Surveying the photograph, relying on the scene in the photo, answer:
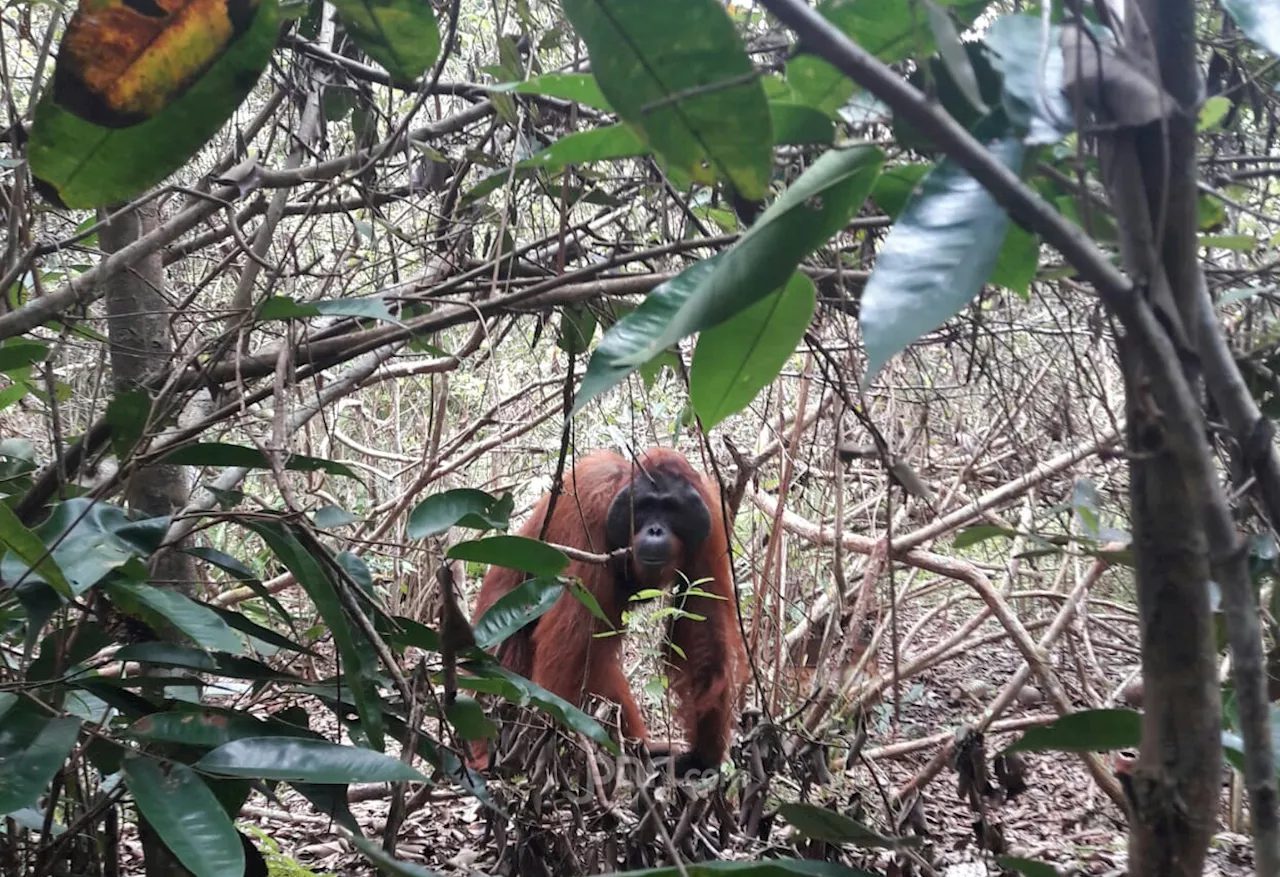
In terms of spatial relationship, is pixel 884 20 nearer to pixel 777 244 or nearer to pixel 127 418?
pixel 777 244

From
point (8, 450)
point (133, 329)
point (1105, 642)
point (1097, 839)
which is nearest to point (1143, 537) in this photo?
point (133, 329)

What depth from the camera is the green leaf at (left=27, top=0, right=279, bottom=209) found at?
1174 millimetres

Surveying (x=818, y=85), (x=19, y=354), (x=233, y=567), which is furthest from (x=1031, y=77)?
(x=19, y=354)

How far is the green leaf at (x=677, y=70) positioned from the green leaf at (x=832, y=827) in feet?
2.45

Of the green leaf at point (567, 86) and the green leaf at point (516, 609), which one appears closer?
the green leaf at point (567, 86)

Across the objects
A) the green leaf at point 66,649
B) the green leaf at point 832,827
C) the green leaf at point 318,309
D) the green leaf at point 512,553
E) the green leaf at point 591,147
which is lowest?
the green leaf at point 832,827

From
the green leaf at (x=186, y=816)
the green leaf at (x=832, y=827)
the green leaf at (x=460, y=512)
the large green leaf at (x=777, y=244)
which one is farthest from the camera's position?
the green leaf at (x=460, y=512)

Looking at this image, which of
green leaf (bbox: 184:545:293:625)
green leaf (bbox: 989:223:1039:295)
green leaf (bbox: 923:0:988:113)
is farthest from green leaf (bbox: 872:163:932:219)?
green leaf (bbox: 184:545:293:625)

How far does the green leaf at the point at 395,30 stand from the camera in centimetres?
130

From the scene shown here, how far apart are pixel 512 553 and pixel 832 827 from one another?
0.71 meters

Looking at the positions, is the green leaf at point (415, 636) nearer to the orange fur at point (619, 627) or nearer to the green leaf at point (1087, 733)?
the green leaf at point (1087, 733)

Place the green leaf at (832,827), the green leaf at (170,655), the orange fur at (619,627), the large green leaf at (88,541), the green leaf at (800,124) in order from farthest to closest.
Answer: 1. the orange fur at (619,627)
2. the green leaf at (170,655)
3. the large green leaf at (88,541)
4. the green leaf at (832,827)
5. the green leaf at (800,124)

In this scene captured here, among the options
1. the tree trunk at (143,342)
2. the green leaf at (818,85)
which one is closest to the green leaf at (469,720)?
the tree trunk at (143,342)

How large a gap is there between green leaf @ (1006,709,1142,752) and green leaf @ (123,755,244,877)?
946mm
